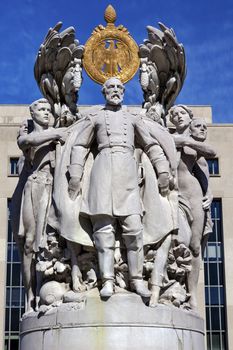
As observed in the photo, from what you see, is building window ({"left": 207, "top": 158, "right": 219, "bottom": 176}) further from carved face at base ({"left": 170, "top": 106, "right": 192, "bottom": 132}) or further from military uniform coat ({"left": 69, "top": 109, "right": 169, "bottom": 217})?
military uniform coat ({"left": 69, "top": 109, "right": 169, "bottom": 217})

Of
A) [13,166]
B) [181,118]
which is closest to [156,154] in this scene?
[181,118]

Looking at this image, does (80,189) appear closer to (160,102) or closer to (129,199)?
(129,199)

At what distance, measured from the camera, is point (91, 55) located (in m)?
12.6

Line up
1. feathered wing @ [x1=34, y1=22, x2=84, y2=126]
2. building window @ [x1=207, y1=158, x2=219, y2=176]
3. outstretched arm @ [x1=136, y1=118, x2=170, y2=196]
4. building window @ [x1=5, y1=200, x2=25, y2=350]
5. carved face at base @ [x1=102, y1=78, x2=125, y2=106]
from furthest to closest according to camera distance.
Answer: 1. building window @ [x1=207, y1=158, x2=219, y2=176]
2. building window @ [x1=5, y1=200, x2=25, y2=350]
3. feathered wing @ [x1=34, y1=22, x2=84, y2=126]
4. carved face at base @ [x1=102, y1=78, x2=125, y2=106]
5. outstretched arm @ [x1=136, y1=118, x2=170, y2=196]

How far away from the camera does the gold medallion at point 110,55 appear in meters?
12.4

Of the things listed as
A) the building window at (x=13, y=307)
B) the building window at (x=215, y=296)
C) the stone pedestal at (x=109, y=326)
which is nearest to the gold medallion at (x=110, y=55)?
the stone pedestal at (x=109, y=326)

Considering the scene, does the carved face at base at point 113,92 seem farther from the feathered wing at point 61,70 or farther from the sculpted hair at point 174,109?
the sculpted hair at point 174,109

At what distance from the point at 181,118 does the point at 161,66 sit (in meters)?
1.00

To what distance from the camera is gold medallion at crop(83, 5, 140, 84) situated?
40.7ft

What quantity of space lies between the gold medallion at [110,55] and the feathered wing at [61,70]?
65 cm

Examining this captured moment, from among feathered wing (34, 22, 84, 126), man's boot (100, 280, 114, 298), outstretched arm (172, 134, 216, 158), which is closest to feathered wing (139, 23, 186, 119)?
outstretched arm (172, 134, 216, 158)

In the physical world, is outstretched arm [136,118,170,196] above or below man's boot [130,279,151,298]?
above

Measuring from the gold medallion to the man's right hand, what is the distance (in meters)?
2.59

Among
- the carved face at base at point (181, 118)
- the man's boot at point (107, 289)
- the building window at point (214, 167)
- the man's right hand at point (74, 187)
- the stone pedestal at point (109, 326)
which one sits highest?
the building window at point (214, 167)
